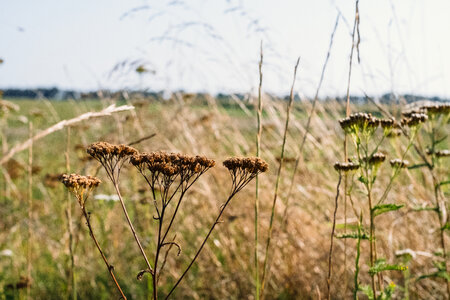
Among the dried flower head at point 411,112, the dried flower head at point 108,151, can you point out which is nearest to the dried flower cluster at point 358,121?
the dried flower head at point 411,112

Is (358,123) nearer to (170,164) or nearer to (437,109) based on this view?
(437,109)

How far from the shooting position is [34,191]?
743 cm

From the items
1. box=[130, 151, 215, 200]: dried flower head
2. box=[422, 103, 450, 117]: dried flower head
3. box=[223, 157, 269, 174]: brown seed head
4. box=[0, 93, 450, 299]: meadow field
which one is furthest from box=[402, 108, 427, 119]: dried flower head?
box=[130, 151, 215, 200]: dried flower head

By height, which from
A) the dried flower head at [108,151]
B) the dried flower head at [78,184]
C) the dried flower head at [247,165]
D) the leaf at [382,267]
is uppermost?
the dried flower head at [108,151]

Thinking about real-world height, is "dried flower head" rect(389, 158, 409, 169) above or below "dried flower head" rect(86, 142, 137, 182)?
above

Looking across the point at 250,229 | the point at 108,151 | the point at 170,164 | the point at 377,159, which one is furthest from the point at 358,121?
the point at 250,229

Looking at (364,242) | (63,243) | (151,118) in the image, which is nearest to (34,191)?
(151,118)

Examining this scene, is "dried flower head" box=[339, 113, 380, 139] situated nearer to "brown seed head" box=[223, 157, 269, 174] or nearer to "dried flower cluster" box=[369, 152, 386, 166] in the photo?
"dried flower cluster" box=[369, 152, 386, 166]

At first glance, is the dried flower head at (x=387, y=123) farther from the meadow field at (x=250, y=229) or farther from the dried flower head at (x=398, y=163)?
the meadow field at (x=250, y=229)

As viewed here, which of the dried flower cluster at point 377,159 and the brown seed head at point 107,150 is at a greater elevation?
the dried flower cluster at point 377,159

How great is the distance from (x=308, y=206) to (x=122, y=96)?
75.8 inches

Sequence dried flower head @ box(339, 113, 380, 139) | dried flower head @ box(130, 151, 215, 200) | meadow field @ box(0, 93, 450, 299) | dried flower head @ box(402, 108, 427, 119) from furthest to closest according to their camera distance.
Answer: meadow field @ box(0, 93, 450, 299) → dried flower head @ box(402, 108, 427, 119) → dried flower head @ box(339, 113, 380, 139) → dried flower head @ box(130, 151, 215, 200)

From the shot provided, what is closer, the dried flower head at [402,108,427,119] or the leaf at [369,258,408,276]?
the leaf at [369,258,408,276]

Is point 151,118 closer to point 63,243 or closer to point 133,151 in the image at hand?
point 63,243
